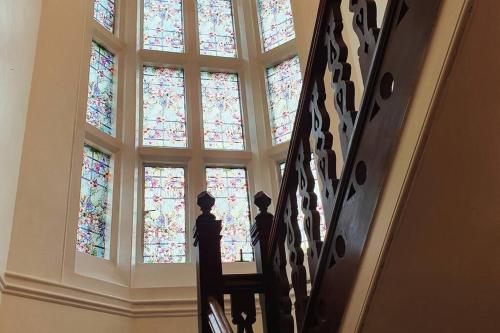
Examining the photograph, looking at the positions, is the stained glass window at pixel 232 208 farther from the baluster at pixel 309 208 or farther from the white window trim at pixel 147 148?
the baluster at pixel 309 208

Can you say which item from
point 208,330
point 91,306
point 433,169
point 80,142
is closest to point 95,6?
point 80,142

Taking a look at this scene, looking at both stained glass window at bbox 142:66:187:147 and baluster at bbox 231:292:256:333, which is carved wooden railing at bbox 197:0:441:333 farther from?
stained glass window at bbox 142:66:187:147

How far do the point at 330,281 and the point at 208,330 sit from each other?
909 mm

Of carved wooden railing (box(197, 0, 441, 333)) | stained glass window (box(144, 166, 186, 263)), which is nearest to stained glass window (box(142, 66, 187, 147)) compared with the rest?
stained glass window (box(144, 166, 186, 263))

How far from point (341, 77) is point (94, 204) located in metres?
4.26

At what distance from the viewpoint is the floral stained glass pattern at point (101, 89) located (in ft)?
19.3

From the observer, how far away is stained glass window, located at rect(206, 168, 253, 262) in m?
5.80

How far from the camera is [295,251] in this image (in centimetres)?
221

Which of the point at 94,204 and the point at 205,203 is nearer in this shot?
the point at 205,203

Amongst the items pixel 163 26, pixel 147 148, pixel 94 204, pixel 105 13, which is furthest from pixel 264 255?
pixel 163 26

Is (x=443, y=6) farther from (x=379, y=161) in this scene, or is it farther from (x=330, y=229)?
(x=330, y=229)

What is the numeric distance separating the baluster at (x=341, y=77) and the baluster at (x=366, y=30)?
11 cm

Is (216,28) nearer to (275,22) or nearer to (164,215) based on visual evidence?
(275,22)

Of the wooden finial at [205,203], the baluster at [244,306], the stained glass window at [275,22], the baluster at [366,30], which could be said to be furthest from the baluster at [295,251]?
the stained glass window at [275,22]
